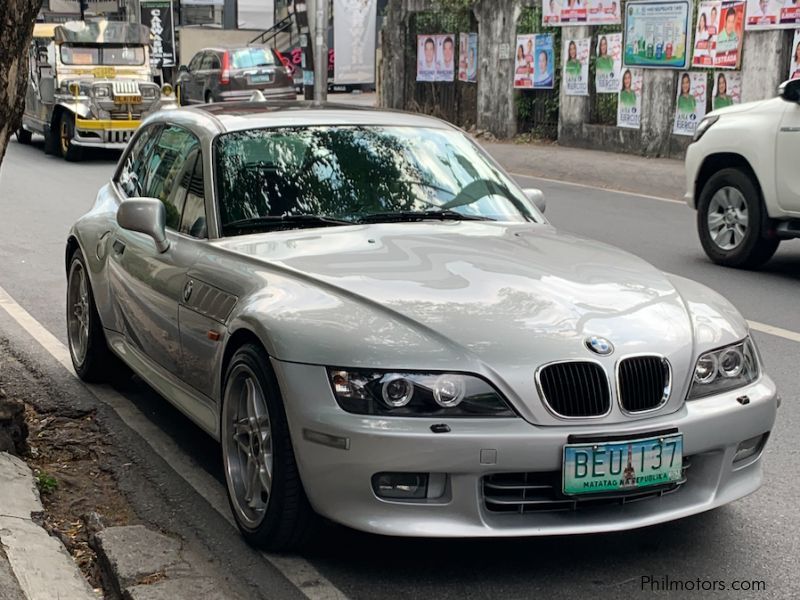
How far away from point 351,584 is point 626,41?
17.5 m

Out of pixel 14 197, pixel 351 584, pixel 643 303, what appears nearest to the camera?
pixel 351 584

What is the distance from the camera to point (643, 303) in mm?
4246

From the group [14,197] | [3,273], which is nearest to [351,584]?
[3,273]

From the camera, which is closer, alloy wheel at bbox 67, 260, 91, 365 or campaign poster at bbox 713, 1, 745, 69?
alloy wheel at bbox 67, 260, 91, 365

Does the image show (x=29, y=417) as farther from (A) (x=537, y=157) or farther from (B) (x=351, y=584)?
(A) (x=537, y=157)

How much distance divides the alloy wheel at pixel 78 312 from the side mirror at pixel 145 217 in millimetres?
1424

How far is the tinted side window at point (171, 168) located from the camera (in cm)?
552

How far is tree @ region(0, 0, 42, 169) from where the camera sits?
505 centimetres

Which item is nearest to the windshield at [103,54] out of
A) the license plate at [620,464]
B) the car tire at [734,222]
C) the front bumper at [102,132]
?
the front bumper at [102,132]

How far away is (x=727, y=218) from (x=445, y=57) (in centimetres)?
1636

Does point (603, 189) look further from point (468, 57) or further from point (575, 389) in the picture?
point (575, 389)

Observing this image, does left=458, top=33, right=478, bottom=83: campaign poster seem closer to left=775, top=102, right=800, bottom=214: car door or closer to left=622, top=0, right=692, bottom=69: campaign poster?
left=622, top=0, right=692, bottom=69: campaign poster

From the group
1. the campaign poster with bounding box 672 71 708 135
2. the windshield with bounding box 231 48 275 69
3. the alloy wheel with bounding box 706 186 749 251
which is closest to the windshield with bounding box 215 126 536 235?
the alloy wheel with bounding box 706 186 749 251

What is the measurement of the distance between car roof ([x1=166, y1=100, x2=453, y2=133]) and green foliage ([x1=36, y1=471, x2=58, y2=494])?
66.1 inches
